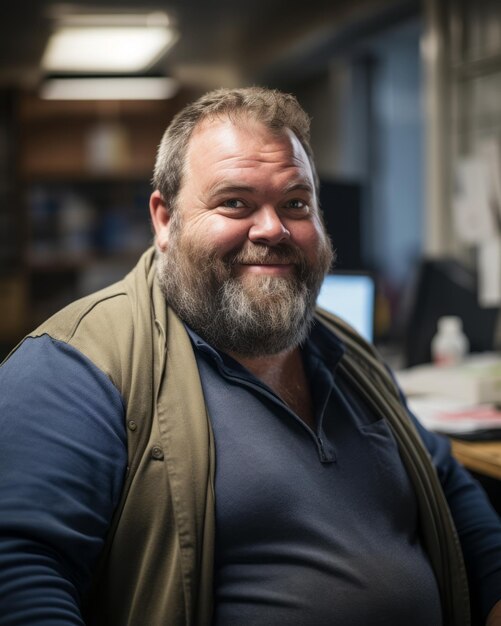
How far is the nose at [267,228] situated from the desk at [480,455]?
768 millimetres

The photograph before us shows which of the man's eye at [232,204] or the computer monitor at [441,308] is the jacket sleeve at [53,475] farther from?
the computer monitor at [441,308]

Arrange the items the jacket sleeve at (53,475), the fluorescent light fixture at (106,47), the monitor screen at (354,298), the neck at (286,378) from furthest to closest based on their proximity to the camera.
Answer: the fluorescent light fixture at (106,47), the monitor screen at (354,298), the neck at (286,378), the jacket sleeve at (53,475)

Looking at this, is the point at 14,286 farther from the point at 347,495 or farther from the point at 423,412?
the point at 347,495

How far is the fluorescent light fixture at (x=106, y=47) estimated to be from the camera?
17.6 feet

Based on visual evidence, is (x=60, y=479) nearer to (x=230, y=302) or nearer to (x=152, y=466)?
(x=152, y=466)

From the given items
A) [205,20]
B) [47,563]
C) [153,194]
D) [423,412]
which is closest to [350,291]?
[423,412]

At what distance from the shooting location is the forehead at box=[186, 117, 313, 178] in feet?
4.41

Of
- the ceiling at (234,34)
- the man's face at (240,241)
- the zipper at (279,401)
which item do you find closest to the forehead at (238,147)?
the man's face at (240,241)

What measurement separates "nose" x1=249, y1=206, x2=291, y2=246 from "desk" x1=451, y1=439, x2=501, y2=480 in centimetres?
77

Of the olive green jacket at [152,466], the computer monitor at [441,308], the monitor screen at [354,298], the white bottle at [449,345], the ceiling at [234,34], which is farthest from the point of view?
the ceiling at [234,34]

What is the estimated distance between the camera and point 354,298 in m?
2.47

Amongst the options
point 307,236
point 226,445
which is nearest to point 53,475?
point 226,445


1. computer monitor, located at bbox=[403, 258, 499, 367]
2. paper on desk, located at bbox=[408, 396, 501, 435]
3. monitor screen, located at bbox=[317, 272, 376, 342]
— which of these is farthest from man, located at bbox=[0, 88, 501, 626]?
computer monitor, located at bbox=[403, 258, 499, 367]

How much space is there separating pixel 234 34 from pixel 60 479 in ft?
17.6
